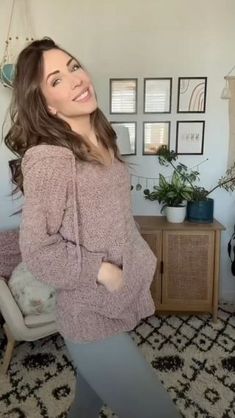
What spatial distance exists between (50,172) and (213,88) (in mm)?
2186

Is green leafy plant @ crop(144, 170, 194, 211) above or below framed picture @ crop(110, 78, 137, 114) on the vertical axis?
below

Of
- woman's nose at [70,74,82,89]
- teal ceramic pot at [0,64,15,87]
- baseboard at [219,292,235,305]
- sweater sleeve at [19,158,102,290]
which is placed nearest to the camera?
sweater sleeve at [19,158,102,290]

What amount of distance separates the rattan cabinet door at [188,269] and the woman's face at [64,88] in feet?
5.33

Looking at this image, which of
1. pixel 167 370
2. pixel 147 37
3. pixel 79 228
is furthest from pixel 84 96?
pixel 147 37

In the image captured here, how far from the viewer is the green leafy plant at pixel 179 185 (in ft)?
8.28

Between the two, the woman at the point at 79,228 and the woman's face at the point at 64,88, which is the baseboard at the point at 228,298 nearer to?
the woman at the point at 79,228

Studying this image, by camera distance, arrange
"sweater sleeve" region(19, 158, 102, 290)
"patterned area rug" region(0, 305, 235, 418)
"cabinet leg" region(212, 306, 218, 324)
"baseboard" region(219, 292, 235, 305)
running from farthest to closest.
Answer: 1. "baseboard" region(219, 292, 235, 305)
2. "cabinet leg" region(212, 306, 218, 324)
3. "patterned area rug" region(0, 305, 235, 418)
4. "sweater sleeve" region(19, 158, 102, 290)

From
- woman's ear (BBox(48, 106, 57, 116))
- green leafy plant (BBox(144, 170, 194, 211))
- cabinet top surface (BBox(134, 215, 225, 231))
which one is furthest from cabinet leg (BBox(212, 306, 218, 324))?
woman's ear (BBox(48, 106, 57, 116))

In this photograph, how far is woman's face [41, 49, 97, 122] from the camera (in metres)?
0.87

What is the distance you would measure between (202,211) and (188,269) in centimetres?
43

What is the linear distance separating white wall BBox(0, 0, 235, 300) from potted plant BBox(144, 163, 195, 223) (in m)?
0.52

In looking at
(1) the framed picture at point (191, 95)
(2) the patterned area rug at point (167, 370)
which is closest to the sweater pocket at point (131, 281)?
(2) the patterned area rug at point (167, 370)

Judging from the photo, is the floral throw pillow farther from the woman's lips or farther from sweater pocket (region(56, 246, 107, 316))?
the woman's lips

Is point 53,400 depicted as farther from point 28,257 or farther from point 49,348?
point 28,257
